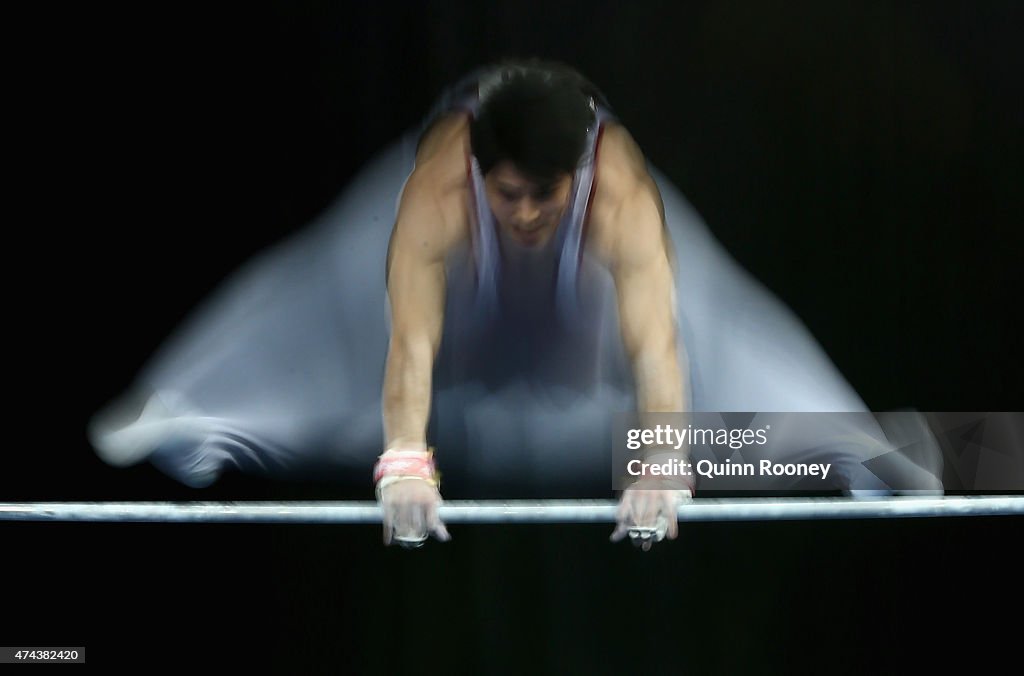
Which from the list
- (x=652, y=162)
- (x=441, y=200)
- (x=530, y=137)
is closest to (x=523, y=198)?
(x=530, y=137)

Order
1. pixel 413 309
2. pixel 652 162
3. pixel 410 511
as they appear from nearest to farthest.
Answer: pixel 410 511 → pixel 413 309 → pixel 652 162

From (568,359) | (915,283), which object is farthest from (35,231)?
(915,283)

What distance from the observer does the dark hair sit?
212 cm

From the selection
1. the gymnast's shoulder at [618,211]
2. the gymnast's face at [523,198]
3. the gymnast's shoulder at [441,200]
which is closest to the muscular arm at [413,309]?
the gymnast's shoulder at [441,200]

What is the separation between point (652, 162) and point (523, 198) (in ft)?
3.27

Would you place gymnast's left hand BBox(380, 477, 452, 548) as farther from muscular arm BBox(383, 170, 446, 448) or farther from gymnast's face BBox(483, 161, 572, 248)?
gymnast's face BBox(483, 161, 572, 248)

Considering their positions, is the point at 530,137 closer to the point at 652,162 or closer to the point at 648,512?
the point at 648,512

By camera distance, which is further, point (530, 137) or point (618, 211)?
point (618, 211)

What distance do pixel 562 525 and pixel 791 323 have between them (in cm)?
83

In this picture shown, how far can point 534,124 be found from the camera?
212 centimetres

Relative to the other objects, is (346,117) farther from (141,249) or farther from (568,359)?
(568,359)

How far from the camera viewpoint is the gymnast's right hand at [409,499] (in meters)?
2.11

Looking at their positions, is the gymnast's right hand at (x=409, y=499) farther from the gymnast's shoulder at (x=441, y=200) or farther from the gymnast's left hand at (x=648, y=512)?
the gymnast's shoulder at (x=441, y=200)

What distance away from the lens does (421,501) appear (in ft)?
6.91
